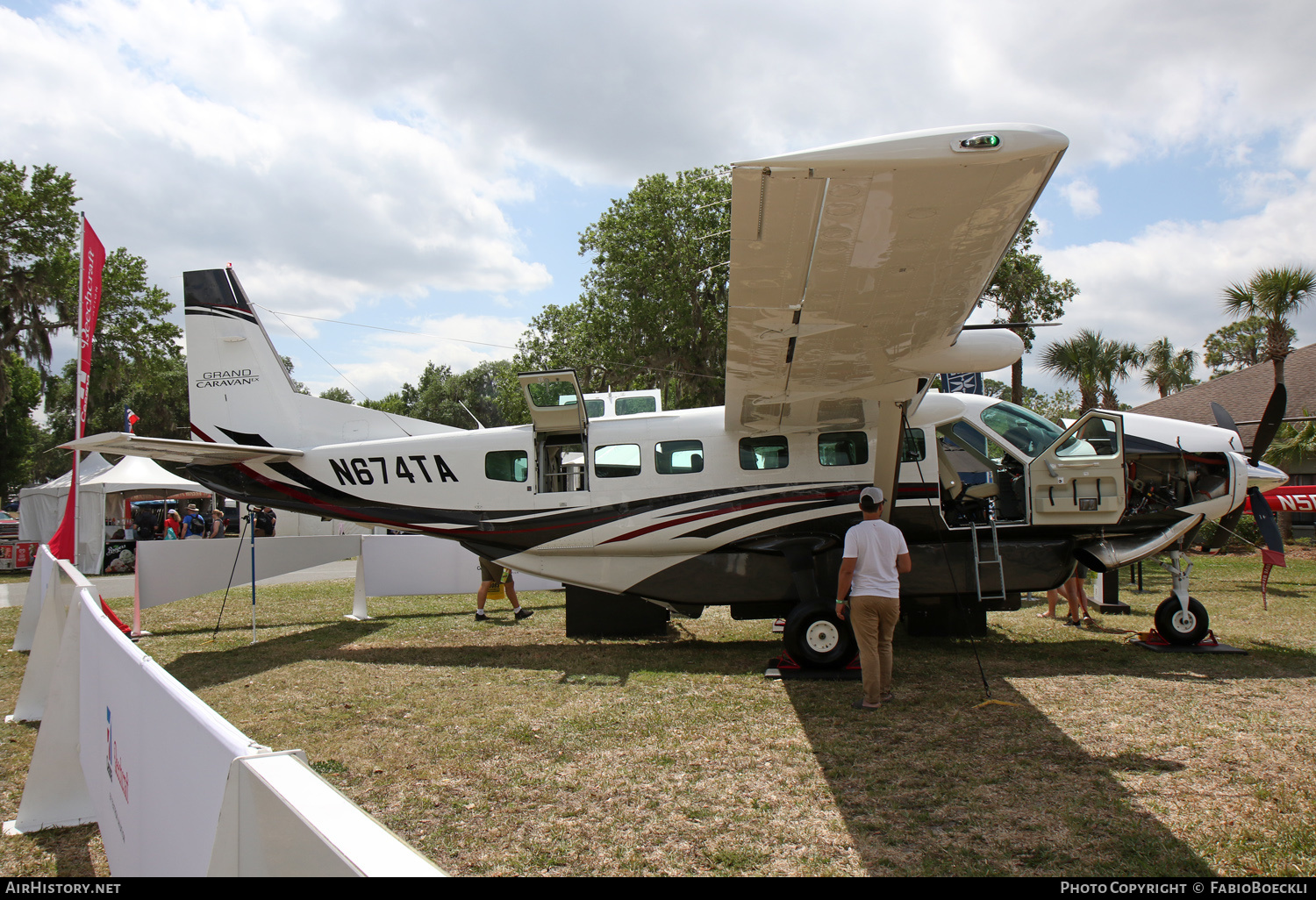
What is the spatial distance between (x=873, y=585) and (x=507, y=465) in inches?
180

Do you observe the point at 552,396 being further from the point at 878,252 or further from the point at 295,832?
the point at 295,832

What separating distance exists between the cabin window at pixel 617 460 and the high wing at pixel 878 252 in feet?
7.42

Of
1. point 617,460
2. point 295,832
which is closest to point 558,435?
point 617,460

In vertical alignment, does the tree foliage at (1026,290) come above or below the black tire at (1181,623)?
above

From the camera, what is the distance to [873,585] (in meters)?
5.82

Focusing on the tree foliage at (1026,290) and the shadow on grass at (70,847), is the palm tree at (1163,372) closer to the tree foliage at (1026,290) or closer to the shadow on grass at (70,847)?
the tree foliage at (1026,290)

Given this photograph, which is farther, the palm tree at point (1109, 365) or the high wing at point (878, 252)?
the palm tree at point (1109, 365)

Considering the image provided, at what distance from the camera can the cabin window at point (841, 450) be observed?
27.1 feet

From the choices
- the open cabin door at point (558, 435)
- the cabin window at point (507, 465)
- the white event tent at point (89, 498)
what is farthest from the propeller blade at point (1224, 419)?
the white event tent at point (89, 498)

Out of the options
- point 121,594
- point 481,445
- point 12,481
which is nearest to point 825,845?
point 481,445

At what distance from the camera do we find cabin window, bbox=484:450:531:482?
866 centimetres

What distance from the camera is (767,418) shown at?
796 cm

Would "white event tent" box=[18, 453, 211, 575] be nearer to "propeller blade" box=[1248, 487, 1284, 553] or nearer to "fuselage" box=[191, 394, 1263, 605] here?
"fuselage" box=[191, 394, 1263, 605]
